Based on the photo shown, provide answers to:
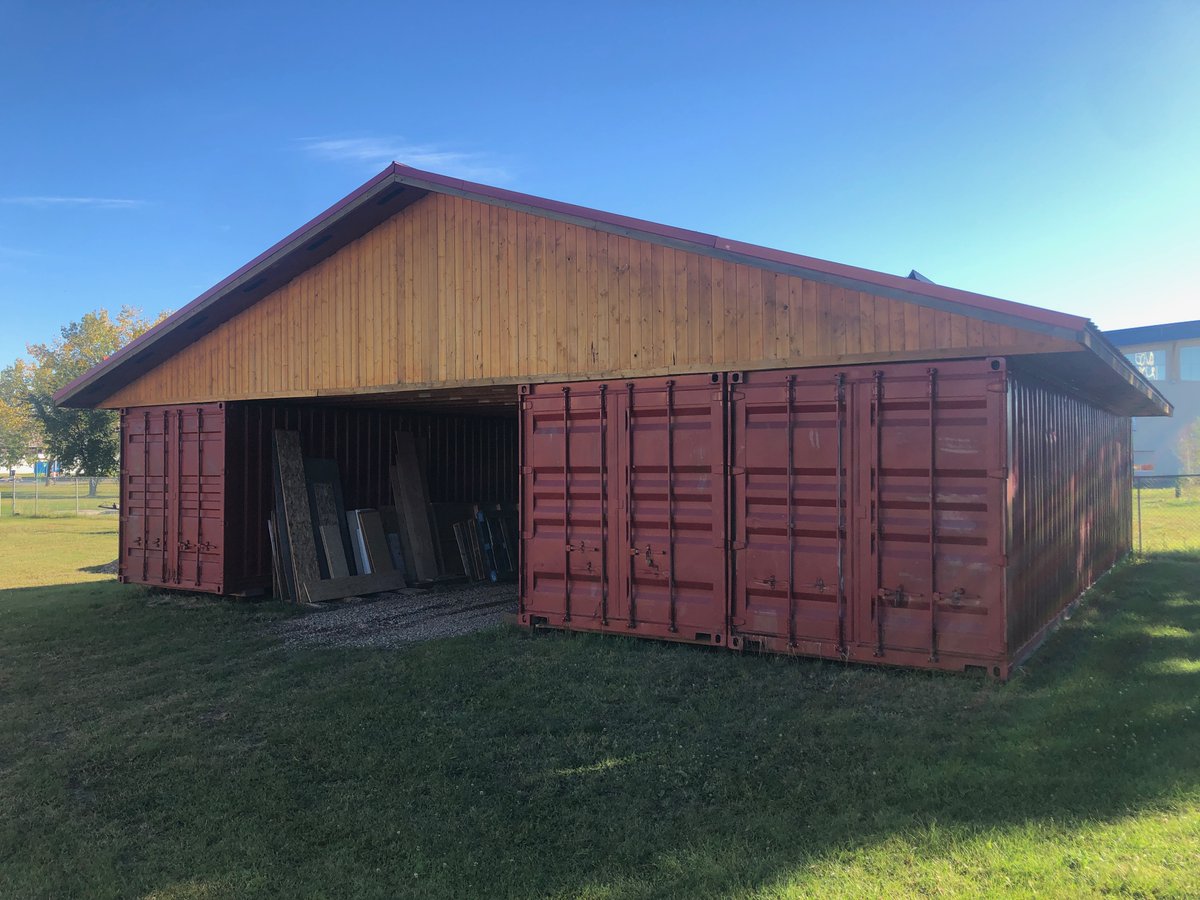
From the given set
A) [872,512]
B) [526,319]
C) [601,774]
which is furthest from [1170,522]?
[601,774]

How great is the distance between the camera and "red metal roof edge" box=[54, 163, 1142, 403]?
6.58 metres

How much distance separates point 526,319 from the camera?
30.4 feet

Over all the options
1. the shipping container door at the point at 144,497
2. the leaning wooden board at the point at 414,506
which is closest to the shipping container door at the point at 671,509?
the leaning wooden board at the point at 414,506

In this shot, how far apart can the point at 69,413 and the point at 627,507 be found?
28652 mm

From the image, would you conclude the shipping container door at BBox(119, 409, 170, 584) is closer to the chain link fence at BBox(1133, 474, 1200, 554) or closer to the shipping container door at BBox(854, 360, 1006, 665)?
the shipping container door at BBox(854, 360, 1006, 665)

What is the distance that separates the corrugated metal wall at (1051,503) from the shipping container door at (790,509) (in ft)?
4.90

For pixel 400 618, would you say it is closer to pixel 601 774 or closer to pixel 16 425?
pixel 601 774

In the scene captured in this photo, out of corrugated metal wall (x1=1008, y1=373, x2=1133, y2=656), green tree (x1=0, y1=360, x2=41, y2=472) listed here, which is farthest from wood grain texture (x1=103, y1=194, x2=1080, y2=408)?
green tree (x1=0, y1=360, x2=41, y2=472)

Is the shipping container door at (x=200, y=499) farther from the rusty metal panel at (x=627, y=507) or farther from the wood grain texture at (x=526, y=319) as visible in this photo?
the rusty metal panel at (x=627, y=507)

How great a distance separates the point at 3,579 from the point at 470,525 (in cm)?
950

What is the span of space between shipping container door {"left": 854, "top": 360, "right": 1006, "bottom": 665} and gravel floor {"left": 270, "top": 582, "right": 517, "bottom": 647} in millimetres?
4990

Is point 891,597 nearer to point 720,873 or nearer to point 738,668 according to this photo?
point 738,668

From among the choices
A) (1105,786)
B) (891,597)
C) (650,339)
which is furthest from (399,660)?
(1105,786)

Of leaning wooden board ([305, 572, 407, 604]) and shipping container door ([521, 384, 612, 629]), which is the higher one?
shipping container door ([521, 384, 612, 629])
